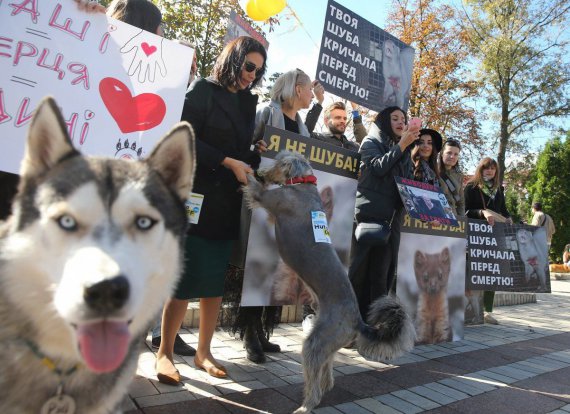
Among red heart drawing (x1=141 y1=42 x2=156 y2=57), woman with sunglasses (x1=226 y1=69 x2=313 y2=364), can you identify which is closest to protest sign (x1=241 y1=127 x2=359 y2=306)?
woman with sunglasses (x1=226 y1=69 x2=313 y2=364)

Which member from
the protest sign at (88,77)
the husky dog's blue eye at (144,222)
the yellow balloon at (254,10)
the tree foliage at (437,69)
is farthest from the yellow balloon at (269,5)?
the tree foliage at (437,69)

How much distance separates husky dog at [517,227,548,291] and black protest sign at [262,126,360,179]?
380cm

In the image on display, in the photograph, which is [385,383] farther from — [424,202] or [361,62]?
[361,62]

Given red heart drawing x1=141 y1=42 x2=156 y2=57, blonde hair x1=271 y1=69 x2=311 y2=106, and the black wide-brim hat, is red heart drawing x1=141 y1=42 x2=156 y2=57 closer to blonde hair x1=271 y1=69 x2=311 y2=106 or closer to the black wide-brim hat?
blonde hair x1=271 y1=69 x2=311 y2=106

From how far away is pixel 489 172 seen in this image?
6488 mm

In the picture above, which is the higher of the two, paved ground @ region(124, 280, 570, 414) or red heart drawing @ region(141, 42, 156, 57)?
red heart drawing @ region(141, 42, 156, 57)

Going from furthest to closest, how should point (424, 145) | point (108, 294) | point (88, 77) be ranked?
point (424, 145) < point (88, 77) < point (108, 294)

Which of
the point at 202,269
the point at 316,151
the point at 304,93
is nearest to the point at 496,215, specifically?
the point at 316,151

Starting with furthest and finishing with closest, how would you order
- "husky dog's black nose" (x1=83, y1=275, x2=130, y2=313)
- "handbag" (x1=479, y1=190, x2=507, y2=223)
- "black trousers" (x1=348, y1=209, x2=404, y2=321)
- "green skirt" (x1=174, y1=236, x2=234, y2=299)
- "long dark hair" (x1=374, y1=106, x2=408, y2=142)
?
"handbag" (x1=479, y1=190, x2=507, y2=223) < "long dark hair" (x1=374, y1=106, x2=408, y2=142) < "black trousers" (x1=348, y1=209, x2=404, y2=321) < "green skirt" (x1=174, y1=236, x2=234, y2=299) < "husky dog's black nose" (x1=83, y1=275, x2=130, y2=313)

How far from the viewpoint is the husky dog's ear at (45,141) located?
1363 millimetres

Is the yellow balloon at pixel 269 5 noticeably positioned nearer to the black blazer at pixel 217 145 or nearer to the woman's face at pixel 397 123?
the woman's face at pixel 397 123

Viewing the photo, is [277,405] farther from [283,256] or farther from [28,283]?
[28,283]

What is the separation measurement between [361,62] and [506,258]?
3866mm

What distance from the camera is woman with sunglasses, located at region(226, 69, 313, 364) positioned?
12.2ft
